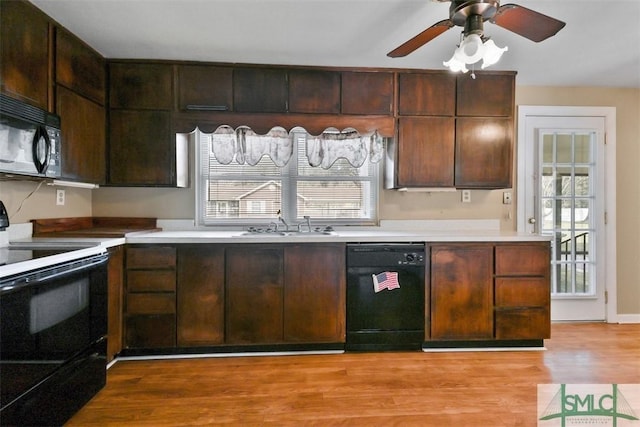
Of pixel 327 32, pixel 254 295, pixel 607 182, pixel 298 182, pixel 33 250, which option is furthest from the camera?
pixel 607 182

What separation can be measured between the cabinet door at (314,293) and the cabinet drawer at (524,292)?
4.16ft

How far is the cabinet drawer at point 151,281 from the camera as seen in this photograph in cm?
261

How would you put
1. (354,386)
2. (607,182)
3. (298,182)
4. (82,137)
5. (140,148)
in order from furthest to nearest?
(607,182), (298,182), (140,148), (82,137), (354,386)

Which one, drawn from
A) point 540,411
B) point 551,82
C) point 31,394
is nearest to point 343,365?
point 540,411

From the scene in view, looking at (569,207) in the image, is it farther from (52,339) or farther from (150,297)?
(52,339)

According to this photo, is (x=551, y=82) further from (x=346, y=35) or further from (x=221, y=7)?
(x=221, y=7)

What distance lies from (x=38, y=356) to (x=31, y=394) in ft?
0.52

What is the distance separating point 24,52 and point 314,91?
1.89m

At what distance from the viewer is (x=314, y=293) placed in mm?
2707

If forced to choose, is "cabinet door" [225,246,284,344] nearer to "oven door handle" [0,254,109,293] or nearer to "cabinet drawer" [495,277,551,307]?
"oven door handle" [0,254,109,293]

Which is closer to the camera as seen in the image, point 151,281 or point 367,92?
point 151,281

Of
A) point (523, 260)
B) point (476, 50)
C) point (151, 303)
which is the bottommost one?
point (151, 303)
